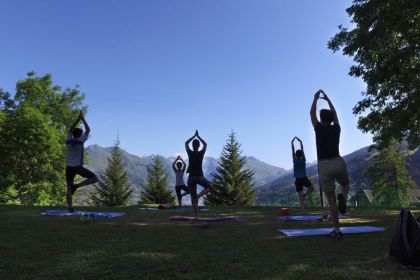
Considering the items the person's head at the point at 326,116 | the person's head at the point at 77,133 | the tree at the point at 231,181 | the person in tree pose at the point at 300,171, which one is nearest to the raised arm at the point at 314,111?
the person's head at the point at 326,116

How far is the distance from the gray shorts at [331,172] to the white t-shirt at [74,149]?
6677mm

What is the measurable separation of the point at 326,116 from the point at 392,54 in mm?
9907

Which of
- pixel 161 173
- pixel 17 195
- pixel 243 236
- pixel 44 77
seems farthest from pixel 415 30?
pixel 161 173

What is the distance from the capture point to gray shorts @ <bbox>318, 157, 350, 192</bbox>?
7125 mm

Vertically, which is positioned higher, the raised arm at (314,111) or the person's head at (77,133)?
the person's head at (77,133)

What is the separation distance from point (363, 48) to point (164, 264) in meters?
14.0

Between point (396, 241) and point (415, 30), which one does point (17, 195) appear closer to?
point (415, 30)

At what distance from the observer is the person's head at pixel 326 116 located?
7176 mm

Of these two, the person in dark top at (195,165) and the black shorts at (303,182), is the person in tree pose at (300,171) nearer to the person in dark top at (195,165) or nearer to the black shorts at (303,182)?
the black shorts at (303,182)

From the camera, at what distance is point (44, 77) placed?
47094mm

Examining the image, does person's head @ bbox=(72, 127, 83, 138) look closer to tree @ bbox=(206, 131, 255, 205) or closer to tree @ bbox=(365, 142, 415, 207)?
tree @ bbox=(206, 131, 255, 205)

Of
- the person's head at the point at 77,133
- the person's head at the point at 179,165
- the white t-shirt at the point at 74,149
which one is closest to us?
the white t-shirt at the point at 74,149

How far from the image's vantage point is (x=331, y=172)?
7.15 metres

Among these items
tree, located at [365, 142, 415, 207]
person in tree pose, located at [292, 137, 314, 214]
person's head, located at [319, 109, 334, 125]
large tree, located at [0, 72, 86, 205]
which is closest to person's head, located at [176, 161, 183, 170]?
person in tree pose, located at [292, 137, 314, 214]
